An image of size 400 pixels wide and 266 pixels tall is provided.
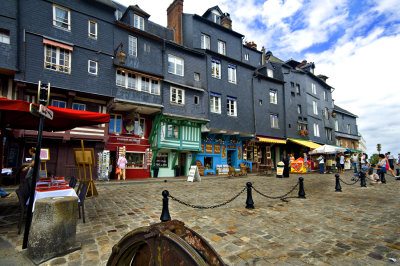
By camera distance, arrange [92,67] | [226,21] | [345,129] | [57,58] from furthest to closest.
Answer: [345,129]
[226,21]
[92,67]
[57,58]

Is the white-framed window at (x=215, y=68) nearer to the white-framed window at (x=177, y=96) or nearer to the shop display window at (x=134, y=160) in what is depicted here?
the white-framed window at (x=177, y=96)

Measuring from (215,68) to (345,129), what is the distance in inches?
1104

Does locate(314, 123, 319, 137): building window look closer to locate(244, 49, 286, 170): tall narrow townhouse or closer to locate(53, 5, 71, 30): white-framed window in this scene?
locate(244, 49, 286, 170): tall narrow townhouse

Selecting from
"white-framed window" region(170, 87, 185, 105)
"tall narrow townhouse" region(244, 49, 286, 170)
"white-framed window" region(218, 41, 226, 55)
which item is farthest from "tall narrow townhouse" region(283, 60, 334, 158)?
"white-framed window" region(170, 87, 185, 105)

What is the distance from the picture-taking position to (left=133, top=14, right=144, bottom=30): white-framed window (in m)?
16.5

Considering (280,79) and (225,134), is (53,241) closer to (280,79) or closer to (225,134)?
(225,134)

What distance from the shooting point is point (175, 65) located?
711 inches

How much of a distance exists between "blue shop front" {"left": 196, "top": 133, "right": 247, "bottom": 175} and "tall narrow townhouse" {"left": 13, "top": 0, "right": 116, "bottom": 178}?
8.79m

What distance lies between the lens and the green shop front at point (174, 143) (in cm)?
1648

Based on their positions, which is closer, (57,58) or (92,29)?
(57,58)

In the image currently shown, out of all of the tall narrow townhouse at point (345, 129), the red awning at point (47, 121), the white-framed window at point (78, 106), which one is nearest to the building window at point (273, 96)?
the tall narrow townhouse at point (345, 129)

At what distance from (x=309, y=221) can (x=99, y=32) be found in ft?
53.1

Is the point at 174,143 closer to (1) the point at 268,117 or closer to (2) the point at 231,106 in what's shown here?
(2) the point at 231,106

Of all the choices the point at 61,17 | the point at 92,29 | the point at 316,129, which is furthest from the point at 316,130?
the point at 61,17
